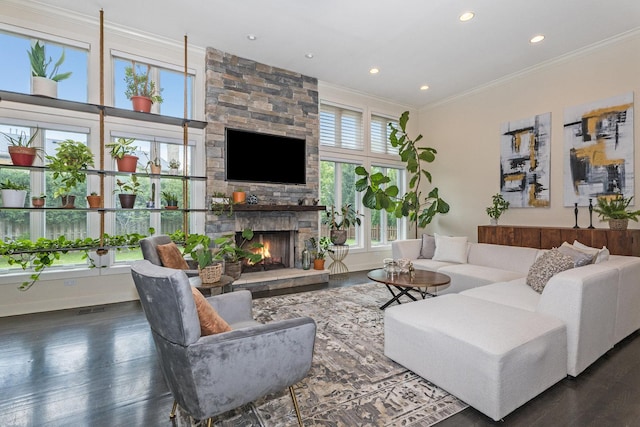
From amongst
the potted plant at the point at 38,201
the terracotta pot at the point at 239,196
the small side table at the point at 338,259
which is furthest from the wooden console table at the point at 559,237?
the potted plant at the point at 38,201

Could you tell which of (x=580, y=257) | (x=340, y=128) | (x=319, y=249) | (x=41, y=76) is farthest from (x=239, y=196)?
(x=580, y=257)

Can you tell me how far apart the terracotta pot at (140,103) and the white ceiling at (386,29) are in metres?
1.04

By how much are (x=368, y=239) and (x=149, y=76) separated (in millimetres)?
4947

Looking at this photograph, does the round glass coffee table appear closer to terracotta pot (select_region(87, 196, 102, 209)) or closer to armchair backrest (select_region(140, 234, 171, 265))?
armchair backrest (select_region(140, 234, 171, 265))

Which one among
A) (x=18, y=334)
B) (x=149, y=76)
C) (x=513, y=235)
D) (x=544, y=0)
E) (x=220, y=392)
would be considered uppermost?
(x=544, y=0)

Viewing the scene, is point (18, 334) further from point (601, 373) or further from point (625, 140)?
point (625, 140)

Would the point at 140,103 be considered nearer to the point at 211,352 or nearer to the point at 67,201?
the point at 67,201

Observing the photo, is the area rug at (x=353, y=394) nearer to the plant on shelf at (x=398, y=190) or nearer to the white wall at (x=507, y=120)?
the plant on shelf at (x=398, y=190)

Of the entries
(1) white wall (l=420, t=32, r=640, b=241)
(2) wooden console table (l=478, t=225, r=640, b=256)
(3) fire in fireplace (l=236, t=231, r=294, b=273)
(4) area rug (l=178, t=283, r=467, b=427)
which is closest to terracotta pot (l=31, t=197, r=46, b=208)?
(3) fire in fireplace (l=236, t=231, r=294, b=273)

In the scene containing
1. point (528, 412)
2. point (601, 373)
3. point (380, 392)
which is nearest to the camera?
point (528, 412)

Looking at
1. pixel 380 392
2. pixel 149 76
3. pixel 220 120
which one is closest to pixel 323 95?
pixel 220 120

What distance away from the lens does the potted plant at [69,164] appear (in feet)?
11.3

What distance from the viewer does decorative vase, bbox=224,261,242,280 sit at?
4.67m

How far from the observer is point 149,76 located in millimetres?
4477
